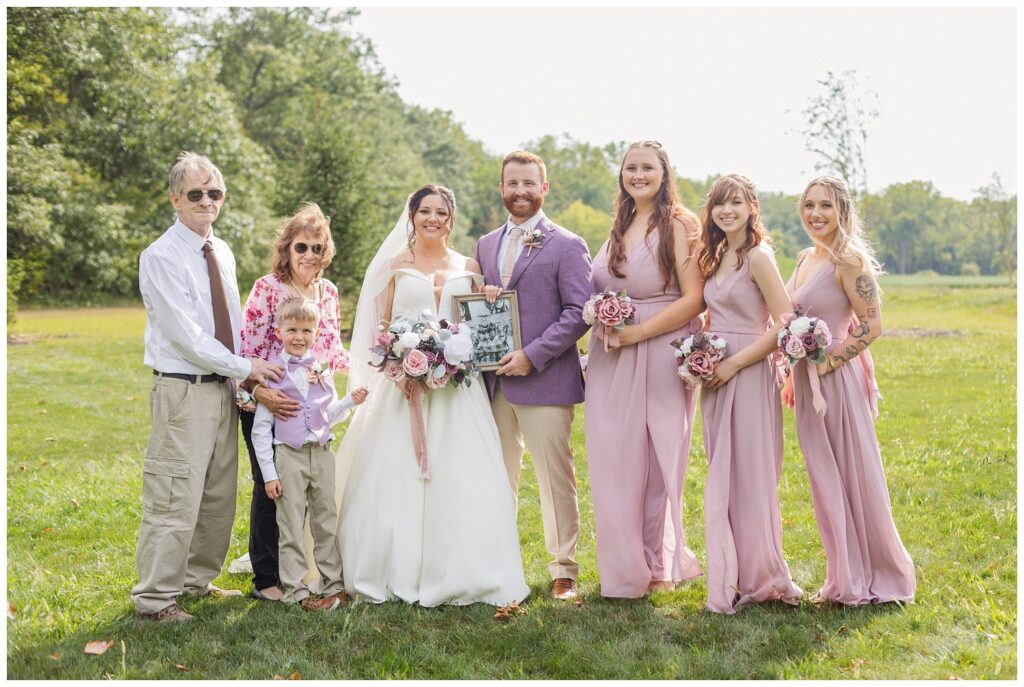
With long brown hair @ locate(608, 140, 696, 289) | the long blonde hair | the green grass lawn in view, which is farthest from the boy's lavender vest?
the long blonde hair

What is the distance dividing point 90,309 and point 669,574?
35.4 metres

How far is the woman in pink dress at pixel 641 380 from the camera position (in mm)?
6434

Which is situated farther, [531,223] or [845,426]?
[531,223]

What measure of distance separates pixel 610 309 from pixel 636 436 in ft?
2.98

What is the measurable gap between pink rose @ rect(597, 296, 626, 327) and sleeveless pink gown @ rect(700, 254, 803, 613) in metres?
0.62

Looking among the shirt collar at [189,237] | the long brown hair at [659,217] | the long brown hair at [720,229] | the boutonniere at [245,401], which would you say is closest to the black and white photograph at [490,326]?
the long brown hair at [659,217]

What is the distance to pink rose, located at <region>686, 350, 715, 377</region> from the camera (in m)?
6.12

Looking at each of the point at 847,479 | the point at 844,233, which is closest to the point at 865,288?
the point at 844,233

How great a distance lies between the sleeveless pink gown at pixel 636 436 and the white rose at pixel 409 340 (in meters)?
1.25

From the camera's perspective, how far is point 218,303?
6.40 metres

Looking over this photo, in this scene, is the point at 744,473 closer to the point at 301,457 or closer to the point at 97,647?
the point at 301,457

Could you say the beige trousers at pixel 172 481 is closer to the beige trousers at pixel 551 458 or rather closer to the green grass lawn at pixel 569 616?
the green grass lawn at pixel 569 616

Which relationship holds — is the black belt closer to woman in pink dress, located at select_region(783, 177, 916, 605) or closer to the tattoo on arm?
woman in pink dress, located at select_region(783, 177, 916, 605)

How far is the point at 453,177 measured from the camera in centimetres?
6262
